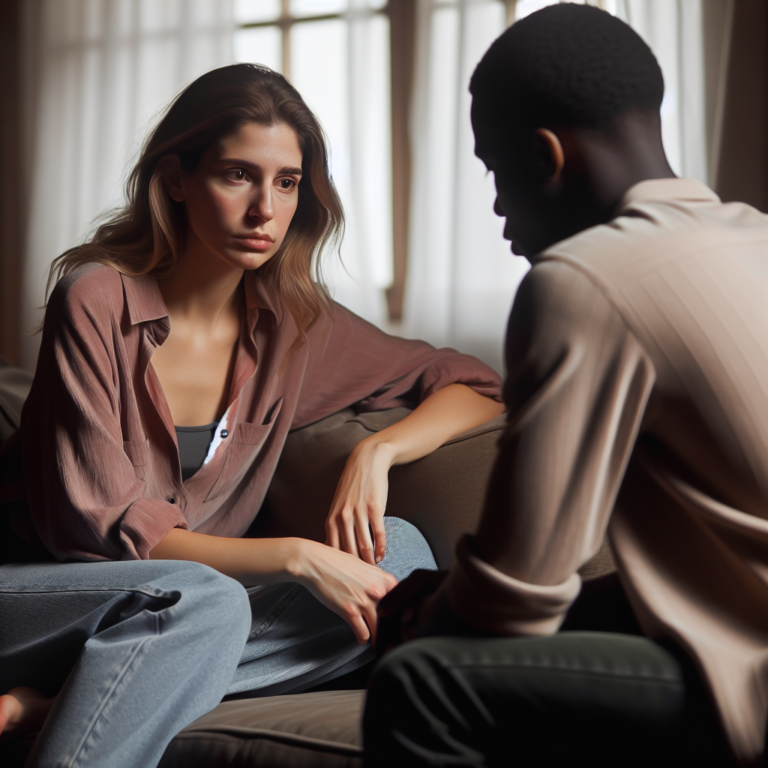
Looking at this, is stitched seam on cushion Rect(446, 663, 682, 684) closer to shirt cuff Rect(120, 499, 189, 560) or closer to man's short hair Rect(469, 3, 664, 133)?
man's short hair Rect(469, 3, 664, 133)

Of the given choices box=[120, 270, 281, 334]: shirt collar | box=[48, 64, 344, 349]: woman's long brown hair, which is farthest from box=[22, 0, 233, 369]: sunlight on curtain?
box=[120, 270, 281, 334]: shirt collar

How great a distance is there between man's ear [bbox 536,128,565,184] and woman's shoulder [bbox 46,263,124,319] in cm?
79

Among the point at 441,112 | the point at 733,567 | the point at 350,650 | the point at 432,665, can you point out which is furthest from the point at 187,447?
the point at 441,112

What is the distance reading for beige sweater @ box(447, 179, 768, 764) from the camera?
54cm

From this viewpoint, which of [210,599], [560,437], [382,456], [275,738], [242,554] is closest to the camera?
[560,437]

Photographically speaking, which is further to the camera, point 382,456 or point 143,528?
point 382,456

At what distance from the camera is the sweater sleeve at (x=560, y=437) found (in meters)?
0.53

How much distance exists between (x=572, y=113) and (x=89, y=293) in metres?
0.83

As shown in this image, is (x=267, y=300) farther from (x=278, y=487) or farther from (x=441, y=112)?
(x=441, y=112)

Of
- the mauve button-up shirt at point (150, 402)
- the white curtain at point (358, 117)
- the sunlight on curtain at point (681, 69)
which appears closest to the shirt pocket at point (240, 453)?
the mauve button-up shirt at point (150, 402)

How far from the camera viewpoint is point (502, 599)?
21.8 inches

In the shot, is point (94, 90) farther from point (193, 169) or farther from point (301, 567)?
point (301, 567)

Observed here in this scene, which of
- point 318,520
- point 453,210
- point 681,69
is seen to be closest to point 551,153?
point 318,520

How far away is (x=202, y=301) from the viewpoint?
1370mm
